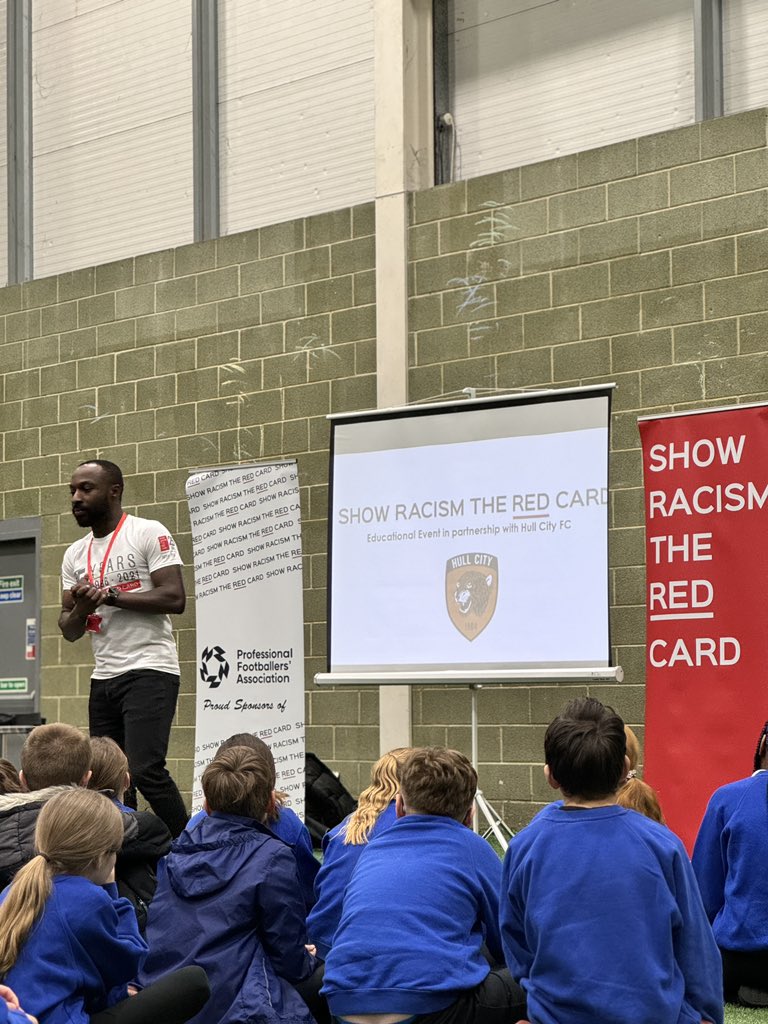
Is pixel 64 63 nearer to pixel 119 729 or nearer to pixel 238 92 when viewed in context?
pixel 238 92

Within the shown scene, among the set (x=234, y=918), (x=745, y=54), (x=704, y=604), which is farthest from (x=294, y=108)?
(x=234, y=918)

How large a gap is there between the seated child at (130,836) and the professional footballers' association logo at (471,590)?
191 centimetres

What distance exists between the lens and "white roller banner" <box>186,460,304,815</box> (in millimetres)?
6145

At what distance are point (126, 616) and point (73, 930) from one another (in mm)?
2969

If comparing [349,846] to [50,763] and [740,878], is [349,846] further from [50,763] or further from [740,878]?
[740,878]

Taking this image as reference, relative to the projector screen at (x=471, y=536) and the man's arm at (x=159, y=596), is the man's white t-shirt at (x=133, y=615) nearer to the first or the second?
the man's arm at (x=159, y=596)

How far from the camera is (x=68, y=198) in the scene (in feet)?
31.3

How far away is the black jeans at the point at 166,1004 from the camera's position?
9.07 ft

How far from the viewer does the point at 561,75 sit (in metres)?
7.43

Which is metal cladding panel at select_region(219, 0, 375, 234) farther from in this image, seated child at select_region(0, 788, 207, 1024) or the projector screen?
seated child at select_region(0, 788, 207, 1024)

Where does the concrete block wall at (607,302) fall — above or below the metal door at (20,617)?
above

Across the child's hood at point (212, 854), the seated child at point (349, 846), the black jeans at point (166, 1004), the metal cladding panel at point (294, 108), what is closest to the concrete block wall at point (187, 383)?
the metal cladding panel at point (294, 108)

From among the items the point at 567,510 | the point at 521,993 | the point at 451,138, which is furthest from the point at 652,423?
the point at 451,138

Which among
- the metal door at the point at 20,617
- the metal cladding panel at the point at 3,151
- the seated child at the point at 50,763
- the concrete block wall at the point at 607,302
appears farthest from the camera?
the metal cladding panel at the point at 3,151
